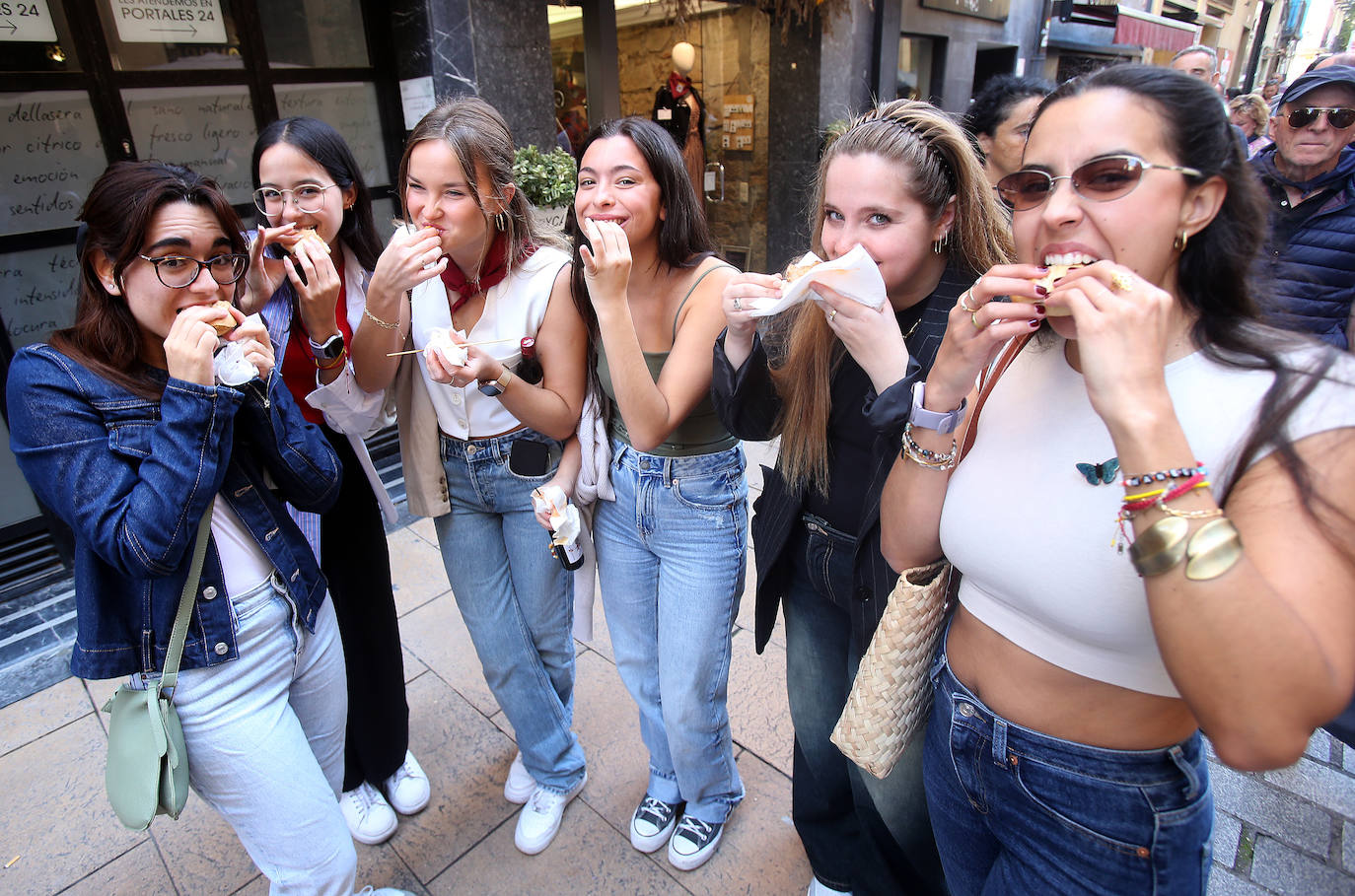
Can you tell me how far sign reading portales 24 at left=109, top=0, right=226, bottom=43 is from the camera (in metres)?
3.64

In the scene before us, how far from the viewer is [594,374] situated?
2.21 meters

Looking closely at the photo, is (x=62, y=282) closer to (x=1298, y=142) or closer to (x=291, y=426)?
(x=291, y=426)

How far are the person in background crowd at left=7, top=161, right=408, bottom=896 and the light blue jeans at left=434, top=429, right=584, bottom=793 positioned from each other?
1.56ft

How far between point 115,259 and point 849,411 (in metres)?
→ 1.65

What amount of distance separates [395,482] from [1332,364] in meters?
4.63

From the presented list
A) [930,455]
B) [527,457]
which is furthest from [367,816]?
[930,455]

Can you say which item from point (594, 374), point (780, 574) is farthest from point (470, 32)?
A: point (780, 574)

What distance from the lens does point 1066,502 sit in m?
1.13

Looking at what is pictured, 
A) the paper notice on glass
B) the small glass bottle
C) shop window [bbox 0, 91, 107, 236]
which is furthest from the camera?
shop window [bbox 0, 91, 107, 236]

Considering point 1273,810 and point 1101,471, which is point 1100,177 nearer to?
point 1101,471

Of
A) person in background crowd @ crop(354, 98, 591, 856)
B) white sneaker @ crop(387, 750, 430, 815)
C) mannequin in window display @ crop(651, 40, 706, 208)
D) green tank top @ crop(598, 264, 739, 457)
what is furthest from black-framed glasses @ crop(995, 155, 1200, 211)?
mannequin in window display @ crop(651, 40, 706, 208)

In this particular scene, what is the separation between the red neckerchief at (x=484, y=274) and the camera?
217 cm

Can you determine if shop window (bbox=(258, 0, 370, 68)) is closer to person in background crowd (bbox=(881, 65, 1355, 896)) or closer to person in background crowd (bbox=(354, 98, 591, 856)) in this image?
person in background crowd (bbox=(354, 98, 591, 856))

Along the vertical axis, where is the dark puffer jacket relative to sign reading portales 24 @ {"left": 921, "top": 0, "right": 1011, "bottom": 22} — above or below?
below
